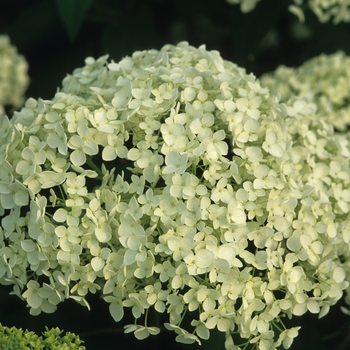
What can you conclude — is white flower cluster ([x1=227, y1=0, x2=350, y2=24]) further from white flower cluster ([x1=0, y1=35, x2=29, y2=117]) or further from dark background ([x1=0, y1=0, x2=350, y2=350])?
white flower cluster ([x1=0, y1=35, x2=29, y2=117])

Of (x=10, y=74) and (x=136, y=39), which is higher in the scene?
(x=136, y=39)

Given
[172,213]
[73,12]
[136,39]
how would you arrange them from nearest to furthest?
1. [172,213]
2. [73,12]
3. [136,39]

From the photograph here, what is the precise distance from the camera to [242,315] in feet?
4.15

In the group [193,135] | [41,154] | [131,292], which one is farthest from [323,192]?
[41,154]

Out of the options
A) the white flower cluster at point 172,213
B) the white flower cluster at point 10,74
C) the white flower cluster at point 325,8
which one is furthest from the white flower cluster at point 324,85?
the white flower cluster at point 10,74

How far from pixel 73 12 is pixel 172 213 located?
0.81 m

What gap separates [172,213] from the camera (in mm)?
1236

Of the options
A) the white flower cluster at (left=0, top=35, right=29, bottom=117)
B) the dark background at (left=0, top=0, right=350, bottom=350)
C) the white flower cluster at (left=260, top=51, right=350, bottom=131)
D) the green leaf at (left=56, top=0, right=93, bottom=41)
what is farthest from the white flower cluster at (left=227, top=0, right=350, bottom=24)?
the white flower cluster at (left=0, top=35, right=29, bottom=117)

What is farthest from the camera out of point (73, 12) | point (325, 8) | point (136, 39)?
point (325, 8)

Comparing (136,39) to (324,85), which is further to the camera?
(136,39)

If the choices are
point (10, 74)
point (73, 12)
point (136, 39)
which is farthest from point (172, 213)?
point (10, 74)


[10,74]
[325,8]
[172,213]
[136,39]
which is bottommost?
[172,213]

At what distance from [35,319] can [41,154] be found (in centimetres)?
42

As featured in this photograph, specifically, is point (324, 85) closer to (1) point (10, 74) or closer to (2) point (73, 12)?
(2) point (73, 12)
